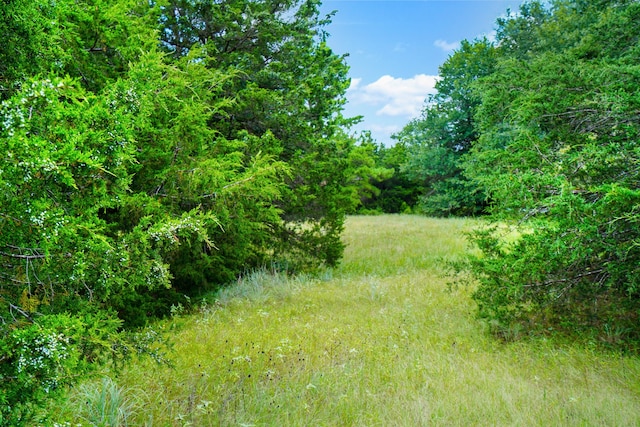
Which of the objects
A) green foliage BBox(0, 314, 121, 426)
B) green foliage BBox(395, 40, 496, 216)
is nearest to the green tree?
green foliage BBox(0, 314, 121, 426)

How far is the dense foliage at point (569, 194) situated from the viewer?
4.56m

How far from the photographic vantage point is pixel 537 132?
6215mm

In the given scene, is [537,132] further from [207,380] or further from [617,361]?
[207,380]

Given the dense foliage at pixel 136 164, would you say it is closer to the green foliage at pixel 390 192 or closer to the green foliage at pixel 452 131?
the green foliage at pixel 452 131

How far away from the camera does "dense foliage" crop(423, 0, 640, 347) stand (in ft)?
15.0

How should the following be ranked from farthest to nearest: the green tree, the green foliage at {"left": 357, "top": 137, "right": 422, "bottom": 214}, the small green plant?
the green foliage at {"left": 357, "top": 137, "right": 422, "bottom": 214} → the green tree → the small green plant

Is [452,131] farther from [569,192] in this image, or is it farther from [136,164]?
[136,164]

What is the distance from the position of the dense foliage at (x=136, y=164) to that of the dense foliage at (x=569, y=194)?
3.37 metres

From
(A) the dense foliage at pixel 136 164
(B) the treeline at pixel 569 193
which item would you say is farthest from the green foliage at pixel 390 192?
(B) the treeline at pixel 569 193

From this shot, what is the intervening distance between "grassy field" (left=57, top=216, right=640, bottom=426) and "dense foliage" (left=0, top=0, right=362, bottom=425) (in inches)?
26.4

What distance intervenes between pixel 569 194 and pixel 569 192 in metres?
0.12

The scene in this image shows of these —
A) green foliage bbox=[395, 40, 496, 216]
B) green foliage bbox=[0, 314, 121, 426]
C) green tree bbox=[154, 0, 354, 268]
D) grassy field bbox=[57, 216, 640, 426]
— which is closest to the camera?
green foliage bbox=[0, 314, 121, 426]

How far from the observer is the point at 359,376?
14.4 feet

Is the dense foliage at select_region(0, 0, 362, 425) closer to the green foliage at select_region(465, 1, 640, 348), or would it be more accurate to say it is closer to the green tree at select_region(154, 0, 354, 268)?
the green tree at select_region(154, 0, 354, 268)
